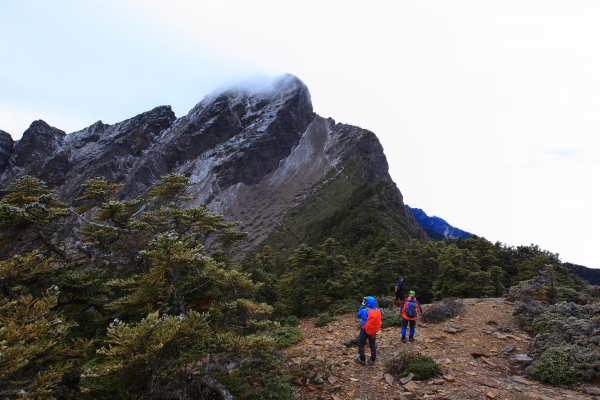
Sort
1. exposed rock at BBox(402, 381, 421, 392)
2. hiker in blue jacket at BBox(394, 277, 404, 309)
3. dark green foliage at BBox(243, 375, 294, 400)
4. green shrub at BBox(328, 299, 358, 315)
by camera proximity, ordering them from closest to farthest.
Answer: dark green foliage at BBox(243, 375, 294, 400), exposed rock at BBox(402, 381, 421, 392), green shrub at BBox(328, 299, 358, 315), hiker in blue jacket at BBox(394, 277, 404, 309)

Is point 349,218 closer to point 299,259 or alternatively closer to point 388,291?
point 388,291

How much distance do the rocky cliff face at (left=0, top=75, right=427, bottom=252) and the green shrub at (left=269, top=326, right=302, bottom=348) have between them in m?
66.1

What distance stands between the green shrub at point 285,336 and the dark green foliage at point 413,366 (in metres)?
3.85

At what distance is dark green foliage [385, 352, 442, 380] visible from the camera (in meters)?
7.25

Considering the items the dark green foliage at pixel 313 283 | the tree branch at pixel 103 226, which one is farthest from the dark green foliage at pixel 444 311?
the tree branch at pixel 103 226

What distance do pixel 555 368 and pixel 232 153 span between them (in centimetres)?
11161

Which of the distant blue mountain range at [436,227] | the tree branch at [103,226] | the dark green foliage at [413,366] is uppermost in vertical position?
the distant blue mountain range at [436,227]

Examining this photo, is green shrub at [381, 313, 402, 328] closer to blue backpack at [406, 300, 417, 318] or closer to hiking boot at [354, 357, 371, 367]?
blue backpack at [406, 300, 417, 318]

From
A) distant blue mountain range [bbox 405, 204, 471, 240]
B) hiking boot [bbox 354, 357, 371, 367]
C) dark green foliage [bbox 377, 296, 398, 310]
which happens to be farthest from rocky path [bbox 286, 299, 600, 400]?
distant blue mountain range [bbox 405, 204, 471, 240]

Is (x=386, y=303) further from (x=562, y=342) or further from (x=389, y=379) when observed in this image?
(x=389, y=379)

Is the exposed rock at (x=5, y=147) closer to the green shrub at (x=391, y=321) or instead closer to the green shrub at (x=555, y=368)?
the green shrub at (x=391, y=321)

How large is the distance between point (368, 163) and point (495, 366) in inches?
3112

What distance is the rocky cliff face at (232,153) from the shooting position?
92.5m

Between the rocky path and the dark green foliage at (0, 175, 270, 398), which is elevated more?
the dark green foliage at (0, 175, 270, 398)
